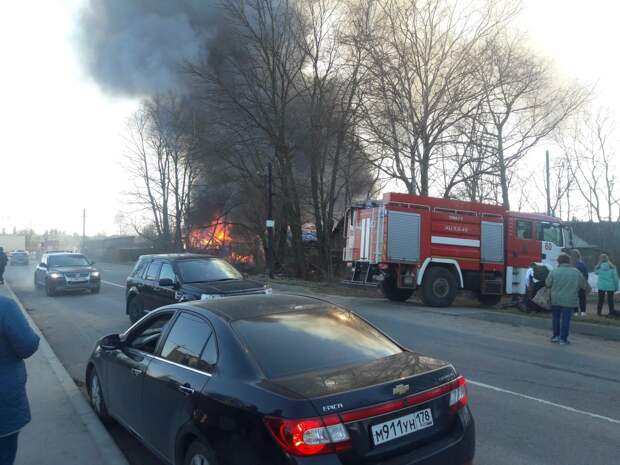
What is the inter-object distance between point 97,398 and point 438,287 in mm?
10943

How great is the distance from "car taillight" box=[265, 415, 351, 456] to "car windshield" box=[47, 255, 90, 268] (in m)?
18.7

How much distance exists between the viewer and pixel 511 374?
7.11 metres

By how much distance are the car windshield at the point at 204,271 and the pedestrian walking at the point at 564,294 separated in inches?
226

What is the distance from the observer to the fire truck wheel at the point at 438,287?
47.5 feet

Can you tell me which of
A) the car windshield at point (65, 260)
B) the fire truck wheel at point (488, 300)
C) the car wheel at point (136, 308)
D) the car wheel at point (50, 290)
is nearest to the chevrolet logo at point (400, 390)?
the car wheel at point (136, 308)

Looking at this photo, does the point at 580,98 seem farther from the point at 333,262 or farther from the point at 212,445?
the point at 212,445

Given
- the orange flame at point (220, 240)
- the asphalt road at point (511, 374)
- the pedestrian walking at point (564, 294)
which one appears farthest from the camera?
the orange flame at point (220, 240)

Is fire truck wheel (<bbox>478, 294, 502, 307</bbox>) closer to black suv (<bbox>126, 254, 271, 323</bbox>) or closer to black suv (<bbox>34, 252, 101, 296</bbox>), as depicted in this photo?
black suv (<bbox>126, 254, 271, 323</bbox>)

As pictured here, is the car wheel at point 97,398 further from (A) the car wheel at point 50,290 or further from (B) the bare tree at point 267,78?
(B) the bare tree at point 267,78

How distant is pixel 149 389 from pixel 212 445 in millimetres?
1098

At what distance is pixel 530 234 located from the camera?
15.6 metres

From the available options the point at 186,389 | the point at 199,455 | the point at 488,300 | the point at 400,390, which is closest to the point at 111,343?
the point at 186,389

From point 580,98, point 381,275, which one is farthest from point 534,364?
point 580,98

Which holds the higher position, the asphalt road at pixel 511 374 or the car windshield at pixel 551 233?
the car windshield at pixel 551 233
